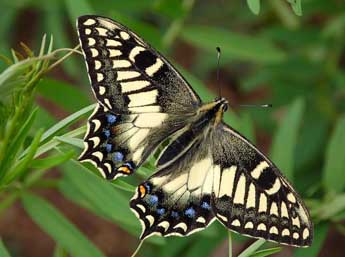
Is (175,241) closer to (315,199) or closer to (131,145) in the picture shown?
(315,199)

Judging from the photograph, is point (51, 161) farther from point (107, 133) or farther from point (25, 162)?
point (107, 133)

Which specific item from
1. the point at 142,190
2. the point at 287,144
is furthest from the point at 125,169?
the point at 287,144

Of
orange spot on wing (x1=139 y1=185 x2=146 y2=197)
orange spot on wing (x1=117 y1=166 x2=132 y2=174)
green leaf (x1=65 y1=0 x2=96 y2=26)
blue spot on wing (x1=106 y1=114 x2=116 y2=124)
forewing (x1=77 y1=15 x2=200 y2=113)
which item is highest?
green leaf (x1=65 y1=0 x2=96 y2=26)

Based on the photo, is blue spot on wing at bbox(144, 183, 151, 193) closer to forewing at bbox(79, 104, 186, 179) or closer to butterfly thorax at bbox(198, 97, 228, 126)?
forewing at bbox(79, 104, 186, 179)

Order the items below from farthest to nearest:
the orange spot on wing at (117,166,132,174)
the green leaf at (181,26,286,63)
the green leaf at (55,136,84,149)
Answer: the green leaf at (181,26,286,63) < the orange spot on wing at (117,166,132,174) < the green leaf at (55,136,84,149)

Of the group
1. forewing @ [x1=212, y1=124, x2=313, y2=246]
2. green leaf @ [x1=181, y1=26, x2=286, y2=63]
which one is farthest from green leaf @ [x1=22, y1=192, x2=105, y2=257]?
green leaf @ [x1=181, y1=26, x2=286, y2=63]

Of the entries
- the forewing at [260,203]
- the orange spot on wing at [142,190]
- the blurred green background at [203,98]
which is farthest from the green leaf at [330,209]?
the orange spot on wing at [142,190]
